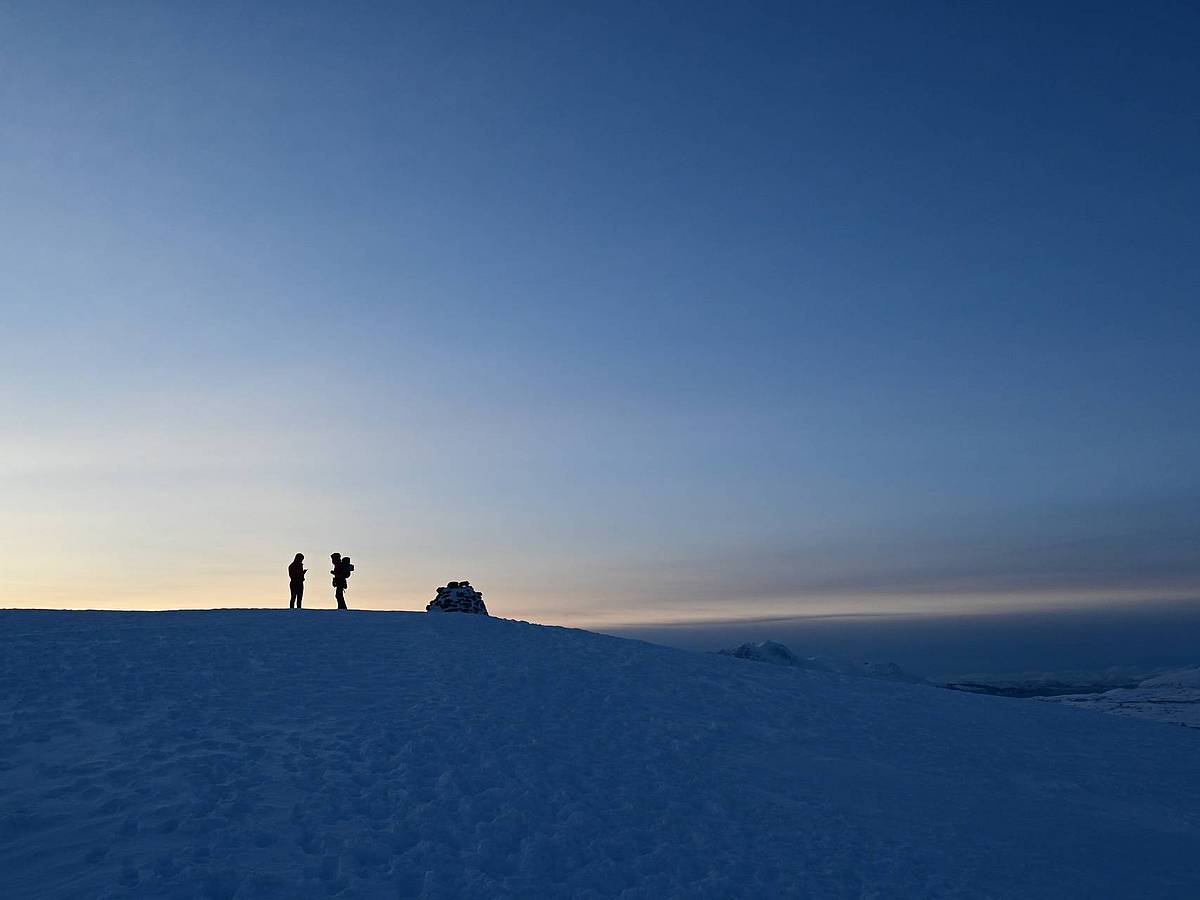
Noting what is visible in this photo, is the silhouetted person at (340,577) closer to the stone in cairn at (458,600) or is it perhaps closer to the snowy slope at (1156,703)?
the stone in cairn at (458,600)

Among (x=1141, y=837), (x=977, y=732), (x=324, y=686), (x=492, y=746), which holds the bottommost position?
(x=1141, y=837)

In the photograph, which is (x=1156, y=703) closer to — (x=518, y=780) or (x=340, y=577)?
(x=340, y=577)

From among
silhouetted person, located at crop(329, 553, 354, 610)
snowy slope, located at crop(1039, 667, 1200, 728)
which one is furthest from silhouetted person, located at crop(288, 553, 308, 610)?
snowy slope, located at crop(1039, 667, 1200, 728)

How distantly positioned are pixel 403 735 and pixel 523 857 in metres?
5.12

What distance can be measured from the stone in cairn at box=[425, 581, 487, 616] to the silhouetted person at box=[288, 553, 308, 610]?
19.2 ft

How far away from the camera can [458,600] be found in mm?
37438

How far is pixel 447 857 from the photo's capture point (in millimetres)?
11898

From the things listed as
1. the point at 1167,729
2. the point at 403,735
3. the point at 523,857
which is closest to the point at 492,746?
the point at 403,735

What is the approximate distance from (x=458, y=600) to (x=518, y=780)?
75.5ft

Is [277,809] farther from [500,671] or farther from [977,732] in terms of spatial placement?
[977,732]

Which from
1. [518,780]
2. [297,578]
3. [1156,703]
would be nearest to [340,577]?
[297,578]

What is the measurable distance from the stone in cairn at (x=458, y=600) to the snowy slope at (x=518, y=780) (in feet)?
38.7

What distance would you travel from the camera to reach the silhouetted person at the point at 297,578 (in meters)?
34.3

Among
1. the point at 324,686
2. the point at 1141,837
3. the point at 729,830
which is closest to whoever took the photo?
the point at 729,830
